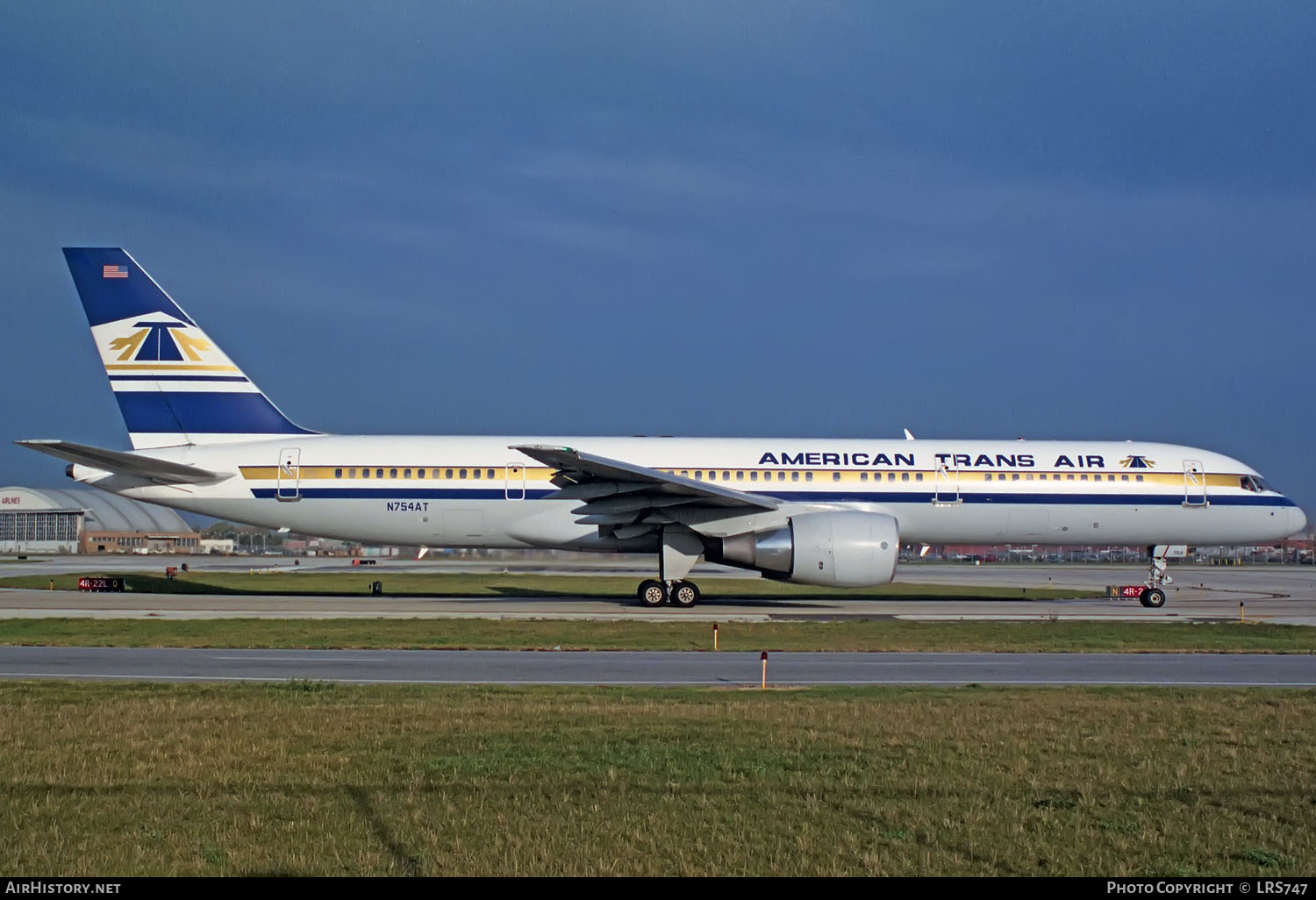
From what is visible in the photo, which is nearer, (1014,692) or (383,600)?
(1014,692)

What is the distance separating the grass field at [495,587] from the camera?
31312 millimetres

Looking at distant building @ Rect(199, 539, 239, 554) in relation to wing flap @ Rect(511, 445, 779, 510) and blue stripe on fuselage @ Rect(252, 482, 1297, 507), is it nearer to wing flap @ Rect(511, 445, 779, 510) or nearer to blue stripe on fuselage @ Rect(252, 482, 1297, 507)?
blue stripe on fuselage @ Rect(252, 482, 1297, 507)

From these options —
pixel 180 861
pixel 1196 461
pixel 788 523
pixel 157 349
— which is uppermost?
pixel 157 349

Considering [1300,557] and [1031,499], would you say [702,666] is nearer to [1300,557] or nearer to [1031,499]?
[1031,499]

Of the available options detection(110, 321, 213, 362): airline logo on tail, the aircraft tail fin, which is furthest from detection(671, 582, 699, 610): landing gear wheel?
detection(110, 321, 213, 362): airline logo on tail

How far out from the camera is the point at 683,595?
25750 millimetres

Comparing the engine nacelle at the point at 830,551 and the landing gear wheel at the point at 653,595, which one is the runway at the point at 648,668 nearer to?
the engine nacelle at the point at 830,551

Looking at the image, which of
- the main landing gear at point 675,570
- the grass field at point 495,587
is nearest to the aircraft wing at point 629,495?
the main landing gear at point 675,570

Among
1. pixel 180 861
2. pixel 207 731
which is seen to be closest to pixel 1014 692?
pixel 207 731

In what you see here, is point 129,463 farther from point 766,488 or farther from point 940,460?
point 940,460

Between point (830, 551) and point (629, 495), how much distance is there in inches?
182

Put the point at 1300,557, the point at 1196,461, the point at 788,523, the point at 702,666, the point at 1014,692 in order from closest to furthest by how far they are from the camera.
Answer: the point at 1014,692 → the point at 702,666 → the point at 788,523 → the point at 1196,461 → the point at 1300,557

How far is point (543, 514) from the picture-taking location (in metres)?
26.6

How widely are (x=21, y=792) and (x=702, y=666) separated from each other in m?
9.51
